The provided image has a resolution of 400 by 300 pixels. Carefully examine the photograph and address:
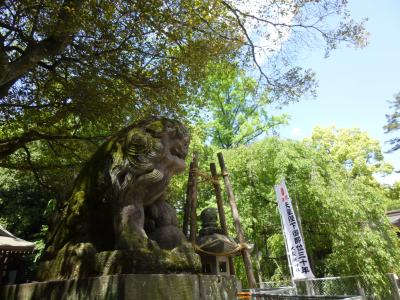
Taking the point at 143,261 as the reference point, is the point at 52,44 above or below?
above

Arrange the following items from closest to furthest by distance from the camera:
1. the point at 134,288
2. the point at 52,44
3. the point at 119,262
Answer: the point at 134,288 → the point at 119,262 → the point at 52,44

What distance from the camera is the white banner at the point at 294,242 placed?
8.88 metres

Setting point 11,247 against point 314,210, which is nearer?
point 11,247

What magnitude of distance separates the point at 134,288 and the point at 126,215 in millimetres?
719

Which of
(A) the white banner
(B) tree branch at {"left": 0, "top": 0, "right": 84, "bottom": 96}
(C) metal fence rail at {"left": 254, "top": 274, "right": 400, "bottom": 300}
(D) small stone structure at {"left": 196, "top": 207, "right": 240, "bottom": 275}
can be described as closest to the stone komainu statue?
(B) tree branch at {"left": 0, "top": 0, "right": 84, "bottom": 96}

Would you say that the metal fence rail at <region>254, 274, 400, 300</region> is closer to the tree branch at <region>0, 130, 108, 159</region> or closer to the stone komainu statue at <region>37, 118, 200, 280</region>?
the stone komainu statue at <region>37, 118, 200, 280</region>

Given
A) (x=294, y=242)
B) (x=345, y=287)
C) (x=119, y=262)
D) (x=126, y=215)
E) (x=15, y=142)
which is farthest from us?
(x=345, y=287)

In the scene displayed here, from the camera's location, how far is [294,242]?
369 inches

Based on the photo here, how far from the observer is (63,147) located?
9.09 metres

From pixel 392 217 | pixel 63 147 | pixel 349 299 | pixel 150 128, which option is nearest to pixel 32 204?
pixel 63 147

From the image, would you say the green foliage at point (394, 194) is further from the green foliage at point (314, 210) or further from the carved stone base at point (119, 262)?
the carved stone base at point (119, 262)

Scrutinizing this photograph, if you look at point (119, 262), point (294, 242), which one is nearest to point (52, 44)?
point (119, 262)

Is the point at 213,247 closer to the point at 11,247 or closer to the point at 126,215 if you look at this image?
the point at 126,215

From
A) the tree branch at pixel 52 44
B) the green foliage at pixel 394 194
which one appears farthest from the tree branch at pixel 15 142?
the green foliage at pixel 394 194
